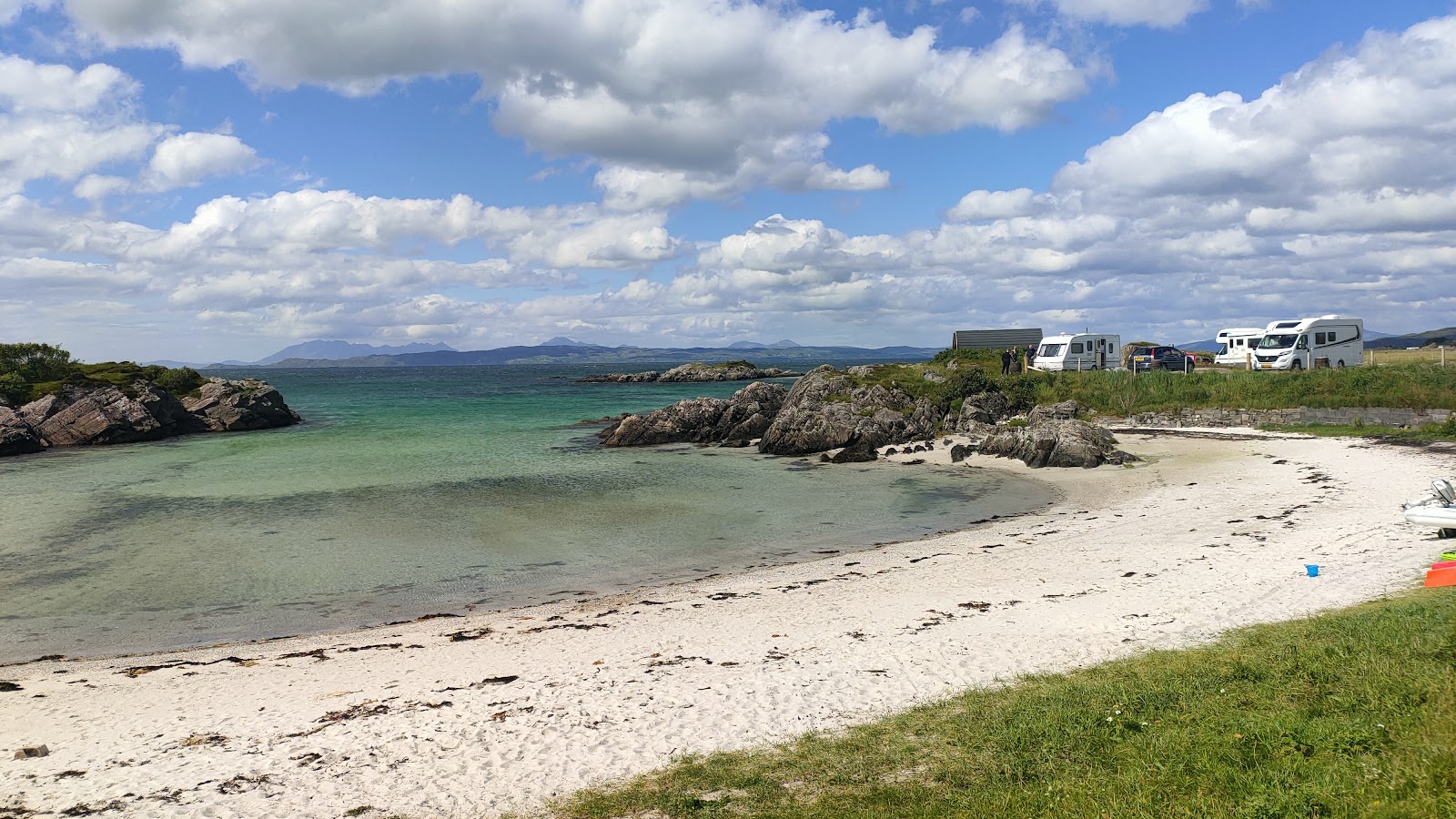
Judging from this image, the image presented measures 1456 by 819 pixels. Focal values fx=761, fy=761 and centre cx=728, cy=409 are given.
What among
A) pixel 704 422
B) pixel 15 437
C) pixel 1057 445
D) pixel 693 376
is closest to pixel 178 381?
pixel 15 437

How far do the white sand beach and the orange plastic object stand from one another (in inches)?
30.2

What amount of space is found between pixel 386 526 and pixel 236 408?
155ft

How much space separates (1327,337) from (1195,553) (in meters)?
40.7

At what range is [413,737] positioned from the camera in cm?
1042

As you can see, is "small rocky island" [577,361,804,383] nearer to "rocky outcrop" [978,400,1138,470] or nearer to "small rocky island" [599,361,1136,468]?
"small rocky island" [599,361,1136,468]

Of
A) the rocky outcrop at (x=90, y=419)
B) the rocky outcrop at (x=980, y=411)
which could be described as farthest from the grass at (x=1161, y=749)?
the rocky outcrop at (x=90, y=419)

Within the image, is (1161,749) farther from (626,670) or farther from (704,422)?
(704,422)

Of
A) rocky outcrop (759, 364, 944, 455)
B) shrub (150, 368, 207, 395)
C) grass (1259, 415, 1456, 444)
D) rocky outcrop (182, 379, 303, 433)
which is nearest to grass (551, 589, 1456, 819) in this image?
grass (1259, 415, 1456, 444)

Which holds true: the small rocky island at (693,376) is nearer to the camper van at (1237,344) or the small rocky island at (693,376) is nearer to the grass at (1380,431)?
the camper van at (1237,344)

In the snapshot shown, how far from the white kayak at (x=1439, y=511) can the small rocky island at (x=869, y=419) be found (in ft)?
59.9

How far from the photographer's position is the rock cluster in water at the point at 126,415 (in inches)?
2068

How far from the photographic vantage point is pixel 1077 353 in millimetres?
55500

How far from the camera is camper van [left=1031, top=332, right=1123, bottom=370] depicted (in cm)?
5506

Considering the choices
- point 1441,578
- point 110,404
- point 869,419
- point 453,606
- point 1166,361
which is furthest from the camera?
point 1166,361
